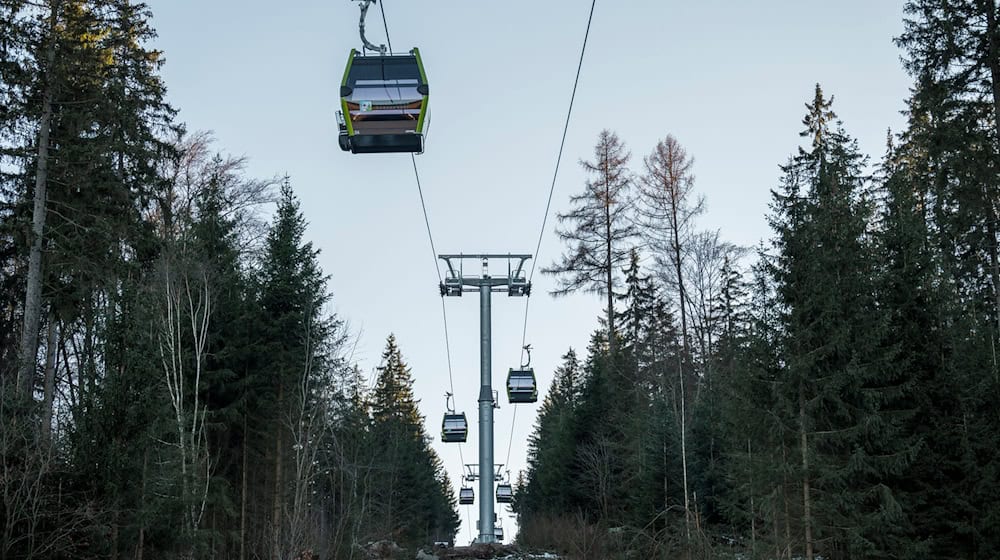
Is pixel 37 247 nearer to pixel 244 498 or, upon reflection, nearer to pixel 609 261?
pixel 244 498

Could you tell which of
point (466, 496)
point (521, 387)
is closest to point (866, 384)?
point (521, 387)

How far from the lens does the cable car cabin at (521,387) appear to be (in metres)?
35.2

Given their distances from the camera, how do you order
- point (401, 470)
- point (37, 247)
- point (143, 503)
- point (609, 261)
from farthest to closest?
point (401, 470) < point (609, 261) < point (37, 247) < point (143, 503)

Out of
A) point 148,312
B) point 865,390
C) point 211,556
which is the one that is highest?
point 148,312

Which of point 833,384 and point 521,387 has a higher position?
point 521,387

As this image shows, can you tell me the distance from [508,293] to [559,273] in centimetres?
888

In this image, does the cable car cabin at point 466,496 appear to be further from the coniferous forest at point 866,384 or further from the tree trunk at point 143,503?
the tree trunk at point 143,503

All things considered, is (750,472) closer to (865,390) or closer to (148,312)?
(865,390)

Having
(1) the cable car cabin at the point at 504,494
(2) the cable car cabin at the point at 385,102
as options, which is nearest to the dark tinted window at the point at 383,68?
(2) the cable car cabin at the point at 385,102

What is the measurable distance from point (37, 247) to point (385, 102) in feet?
44.9

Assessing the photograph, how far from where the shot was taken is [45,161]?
A: 25.3 m

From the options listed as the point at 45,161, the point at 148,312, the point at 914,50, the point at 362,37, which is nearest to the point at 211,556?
the point at 148,312

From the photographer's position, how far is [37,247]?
24.8 meters

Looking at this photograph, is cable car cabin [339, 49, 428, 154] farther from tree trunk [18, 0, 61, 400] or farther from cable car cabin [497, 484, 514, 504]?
cable car cabin [497, 484, 514, 504]
